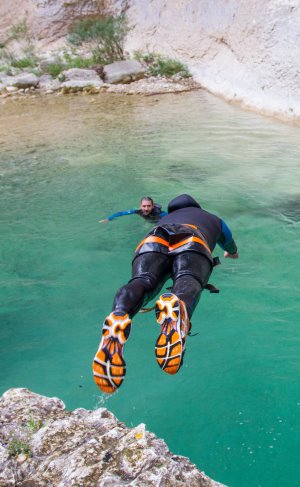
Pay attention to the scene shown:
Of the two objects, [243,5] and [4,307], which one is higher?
[243,5]

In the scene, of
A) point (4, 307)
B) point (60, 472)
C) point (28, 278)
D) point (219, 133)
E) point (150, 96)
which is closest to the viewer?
point (60, 472)

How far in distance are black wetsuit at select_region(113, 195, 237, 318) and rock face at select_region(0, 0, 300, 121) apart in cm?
802

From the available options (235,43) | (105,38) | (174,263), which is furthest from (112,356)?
(105,38)

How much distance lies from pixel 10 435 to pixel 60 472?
0.36 metres

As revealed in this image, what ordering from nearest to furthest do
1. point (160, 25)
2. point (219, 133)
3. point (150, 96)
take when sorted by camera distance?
1. point (219, 133)
2. point (150, 96)
3. point (160, 25)

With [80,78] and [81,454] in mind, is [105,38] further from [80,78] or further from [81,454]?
[81,454]

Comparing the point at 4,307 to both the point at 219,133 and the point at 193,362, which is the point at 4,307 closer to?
the point at 193,362

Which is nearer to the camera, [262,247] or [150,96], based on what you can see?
[262,247]

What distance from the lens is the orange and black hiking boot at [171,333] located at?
253 centimetres

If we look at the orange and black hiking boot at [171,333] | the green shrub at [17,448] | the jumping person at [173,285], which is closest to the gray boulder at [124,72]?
the jumping person at [173,285]

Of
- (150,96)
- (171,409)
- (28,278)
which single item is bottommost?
(150,96)

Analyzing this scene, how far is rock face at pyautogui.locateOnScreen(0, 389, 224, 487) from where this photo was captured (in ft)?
6.43

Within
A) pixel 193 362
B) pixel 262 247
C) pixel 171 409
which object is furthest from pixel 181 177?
pixel 171 409

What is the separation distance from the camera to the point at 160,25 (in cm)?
1817
